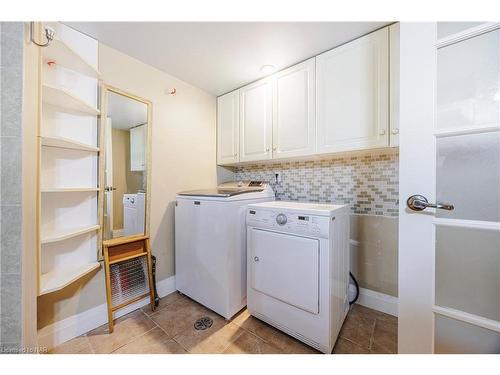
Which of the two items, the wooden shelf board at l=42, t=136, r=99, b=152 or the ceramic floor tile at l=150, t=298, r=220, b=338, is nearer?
the wooden shelf board at l=42, t=136, r=99, b=152

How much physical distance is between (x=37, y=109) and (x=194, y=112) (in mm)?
1328

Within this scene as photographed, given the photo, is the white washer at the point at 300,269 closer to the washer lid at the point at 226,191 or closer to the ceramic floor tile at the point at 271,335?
the ceramic floor tile at the point at 271,335

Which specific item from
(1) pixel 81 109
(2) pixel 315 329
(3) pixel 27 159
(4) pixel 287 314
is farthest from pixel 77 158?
(2) pixel 315 329

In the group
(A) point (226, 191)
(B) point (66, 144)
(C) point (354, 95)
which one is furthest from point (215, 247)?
(C) point (354, 95)

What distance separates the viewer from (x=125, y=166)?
162 cm

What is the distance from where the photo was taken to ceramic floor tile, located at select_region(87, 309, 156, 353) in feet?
4.16

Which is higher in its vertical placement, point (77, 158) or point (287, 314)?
point (77, 158)

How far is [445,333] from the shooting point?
0.84 m

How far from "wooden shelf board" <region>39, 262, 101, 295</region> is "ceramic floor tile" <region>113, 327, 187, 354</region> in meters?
0.54

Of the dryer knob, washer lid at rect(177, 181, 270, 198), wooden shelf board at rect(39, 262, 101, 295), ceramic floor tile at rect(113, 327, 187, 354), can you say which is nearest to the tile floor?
ceramic floor tile at rect(113, 327, 187, 354)

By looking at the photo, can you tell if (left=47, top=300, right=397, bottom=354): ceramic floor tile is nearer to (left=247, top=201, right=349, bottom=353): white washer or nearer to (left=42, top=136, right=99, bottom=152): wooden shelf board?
(left=247, top=201, right=349, bottom=353): white washer

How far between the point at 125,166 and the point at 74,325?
1202 millimetres

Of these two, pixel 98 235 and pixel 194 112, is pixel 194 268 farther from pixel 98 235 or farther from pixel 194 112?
pixel 194 112

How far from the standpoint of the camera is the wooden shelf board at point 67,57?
1157 millimetres
